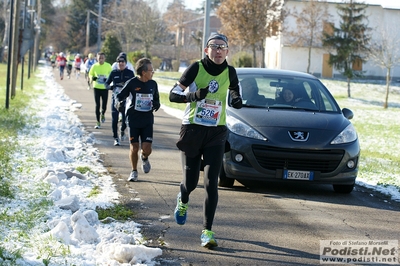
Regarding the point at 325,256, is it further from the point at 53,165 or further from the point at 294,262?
the point at 53,165

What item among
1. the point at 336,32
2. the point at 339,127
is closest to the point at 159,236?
the point at 339,127

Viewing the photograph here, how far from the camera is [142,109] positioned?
413 inches

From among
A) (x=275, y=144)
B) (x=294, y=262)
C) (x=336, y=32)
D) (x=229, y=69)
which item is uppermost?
(x=336, y=32)

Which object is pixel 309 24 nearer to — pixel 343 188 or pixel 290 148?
pixel 343 188

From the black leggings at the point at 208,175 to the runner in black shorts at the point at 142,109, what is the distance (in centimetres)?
357

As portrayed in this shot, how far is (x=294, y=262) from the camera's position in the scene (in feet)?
20.4

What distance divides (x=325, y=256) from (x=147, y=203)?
279 cm

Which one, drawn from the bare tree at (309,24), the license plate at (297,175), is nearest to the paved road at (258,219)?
the license plate at (297,175)

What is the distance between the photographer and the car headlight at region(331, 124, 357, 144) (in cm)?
975

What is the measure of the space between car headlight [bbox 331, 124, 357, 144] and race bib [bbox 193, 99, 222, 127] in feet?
10.9

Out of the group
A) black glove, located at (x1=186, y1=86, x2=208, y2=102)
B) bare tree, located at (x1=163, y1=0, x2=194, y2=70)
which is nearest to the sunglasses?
black glove, located at (x1=186, y1=86, x2=208, y2=102)

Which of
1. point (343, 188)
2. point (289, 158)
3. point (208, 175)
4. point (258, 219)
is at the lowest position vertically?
point (258, 219)

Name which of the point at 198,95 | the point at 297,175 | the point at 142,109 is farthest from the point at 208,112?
the point at 142,109

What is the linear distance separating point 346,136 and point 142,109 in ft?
9.63
